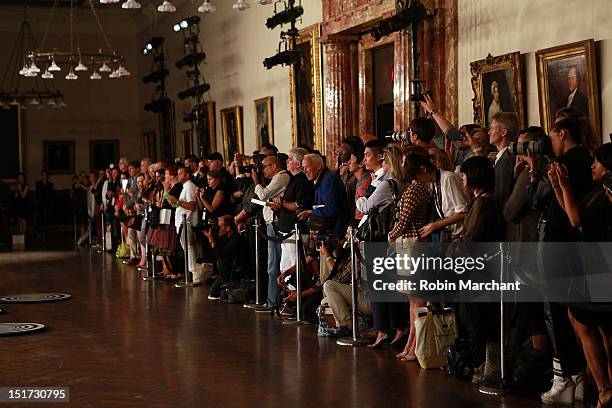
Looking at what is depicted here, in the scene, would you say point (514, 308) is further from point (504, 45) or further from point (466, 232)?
point (504, 45)

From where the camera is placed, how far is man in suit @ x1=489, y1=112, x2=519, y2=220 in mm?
7734

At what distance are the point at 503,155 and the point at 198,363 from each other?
3318mm

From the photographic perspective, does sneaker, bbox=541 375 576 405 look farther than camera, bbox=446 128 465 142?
No

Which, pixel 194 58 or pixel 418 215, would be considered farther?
pixel 194 58

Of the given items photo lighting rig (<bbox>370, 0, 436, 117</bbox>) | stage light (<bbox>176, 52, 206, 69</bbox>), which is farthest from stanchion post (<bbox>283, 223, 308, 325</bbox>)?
stage light (<bbox>176, 52, 206, 69</bbox>)

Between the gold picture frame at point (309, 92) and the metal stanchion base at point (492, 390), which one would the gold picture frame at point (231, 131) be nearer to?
the gold picture frame at point (309, 92)

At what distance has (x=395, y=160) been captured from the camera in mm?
9047

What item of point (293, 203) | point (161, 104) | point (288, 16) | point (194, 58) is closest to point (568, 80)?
point (293, 203)

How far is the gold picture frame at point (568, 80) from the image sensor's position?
9969 mm

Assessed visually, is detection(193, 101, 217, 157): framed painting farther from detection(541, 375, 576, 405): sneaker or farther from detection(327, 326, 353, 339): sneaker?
detection(541, 375, 576, 405): sneaker

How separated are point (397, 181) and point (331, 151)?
7.12 m

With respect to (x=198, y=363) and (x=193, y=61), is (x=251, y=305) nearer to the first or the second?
(x=198, y=363)

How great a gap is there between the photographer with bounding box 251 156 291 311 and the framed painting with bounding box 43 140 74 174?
21024mm

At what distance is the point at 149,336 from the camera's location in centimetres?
1047
